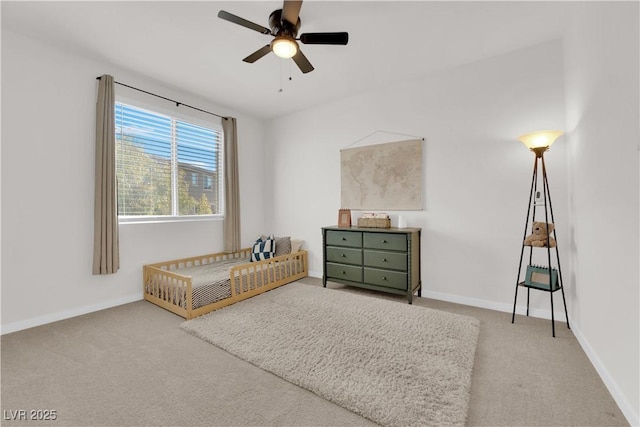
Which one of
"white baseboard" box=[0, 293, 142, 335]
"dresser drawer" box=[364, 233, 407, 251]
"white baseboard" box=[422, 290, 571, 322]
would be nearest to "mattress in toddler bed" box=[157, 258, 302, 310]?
"white baseboard" box=[0, 293, 142, 335]

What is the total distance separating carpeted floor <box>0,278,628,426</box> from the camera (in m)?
1.49

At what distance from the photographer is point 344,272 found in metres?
3.65

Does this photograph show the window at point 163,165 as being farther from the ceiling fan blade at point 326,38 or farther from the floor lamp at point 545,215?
the floor lamp at point 545,215

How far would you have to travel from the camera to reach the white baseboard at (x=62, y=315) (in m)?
2.53

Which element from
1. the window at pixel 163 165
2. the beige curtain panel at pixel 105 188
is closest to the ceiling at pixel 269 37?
the beige curtain panel at pixel 105 188

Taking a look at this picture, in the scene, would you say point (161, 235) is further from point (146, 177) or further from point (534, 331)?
point (534, 331)

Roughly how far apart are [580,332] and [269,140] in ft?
15.8

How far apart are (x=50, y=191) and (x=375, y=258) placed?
3576 millimetres

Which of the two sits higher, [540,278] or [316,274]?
[540,278]

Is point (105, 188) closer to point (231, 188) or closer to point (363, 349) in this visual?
point (231, 188)

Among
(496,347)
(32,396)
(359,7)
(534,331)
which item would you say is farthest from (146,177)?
(534,331)

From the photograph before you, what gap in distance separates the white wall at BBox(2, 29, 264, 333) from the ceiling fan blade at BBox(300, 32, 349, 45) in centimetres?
253

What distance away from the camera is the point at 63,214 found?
9.37ft

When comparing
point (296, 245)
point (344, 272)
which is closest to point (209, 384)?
point (344, 272)
